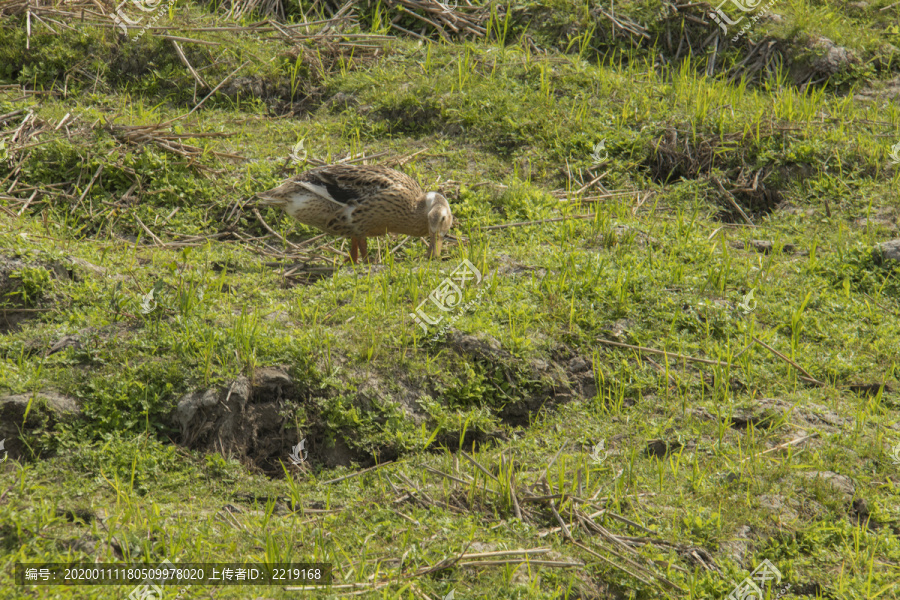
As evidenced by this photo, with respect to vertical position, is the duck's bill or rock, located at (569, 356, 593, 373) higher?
rock, located at (569, 356, 593, 373)

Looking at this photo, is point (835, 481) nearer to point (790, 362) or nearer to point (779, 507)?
point (779, 507)

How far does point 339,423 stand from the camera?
473 cm

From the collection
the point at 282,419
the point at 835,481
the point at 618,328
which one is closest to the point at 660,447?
the point at 835,481

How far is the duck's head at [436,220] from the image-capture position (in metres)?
6.59

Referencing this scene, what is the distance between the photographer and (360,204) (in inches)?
263

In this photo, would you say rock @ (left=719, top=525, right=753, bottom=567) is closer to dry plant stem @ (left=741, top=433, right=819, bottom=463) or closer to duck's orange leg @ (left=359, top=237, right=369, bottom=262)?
dry plant stem @ (left=741, top=433, right=819, bottom=463)

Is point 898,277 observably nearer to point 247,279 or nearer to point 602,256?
point 602,256

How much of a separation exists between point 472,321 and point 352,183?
→ 76.9 inches

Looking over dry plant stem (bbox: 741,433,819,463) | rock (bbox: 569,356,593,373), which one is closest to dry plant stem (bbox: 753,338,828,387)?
dry plant stem (bbox: 741,433,819,463)

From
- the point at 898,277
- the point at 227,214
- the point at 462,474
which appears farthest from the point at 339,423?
the point at 898,277

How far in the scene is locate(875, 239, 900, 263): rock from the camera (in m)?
6.75

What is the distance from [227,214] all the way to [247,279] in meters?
1.42

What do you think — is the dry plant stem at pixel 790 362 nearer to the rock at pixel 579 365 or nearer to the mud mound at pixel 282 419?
the rock at pixel 579 365

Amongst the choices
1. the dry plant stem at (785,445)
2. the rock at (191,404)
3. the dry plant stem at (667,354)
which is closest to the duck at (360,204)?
the dry plant stem at (667,354)
